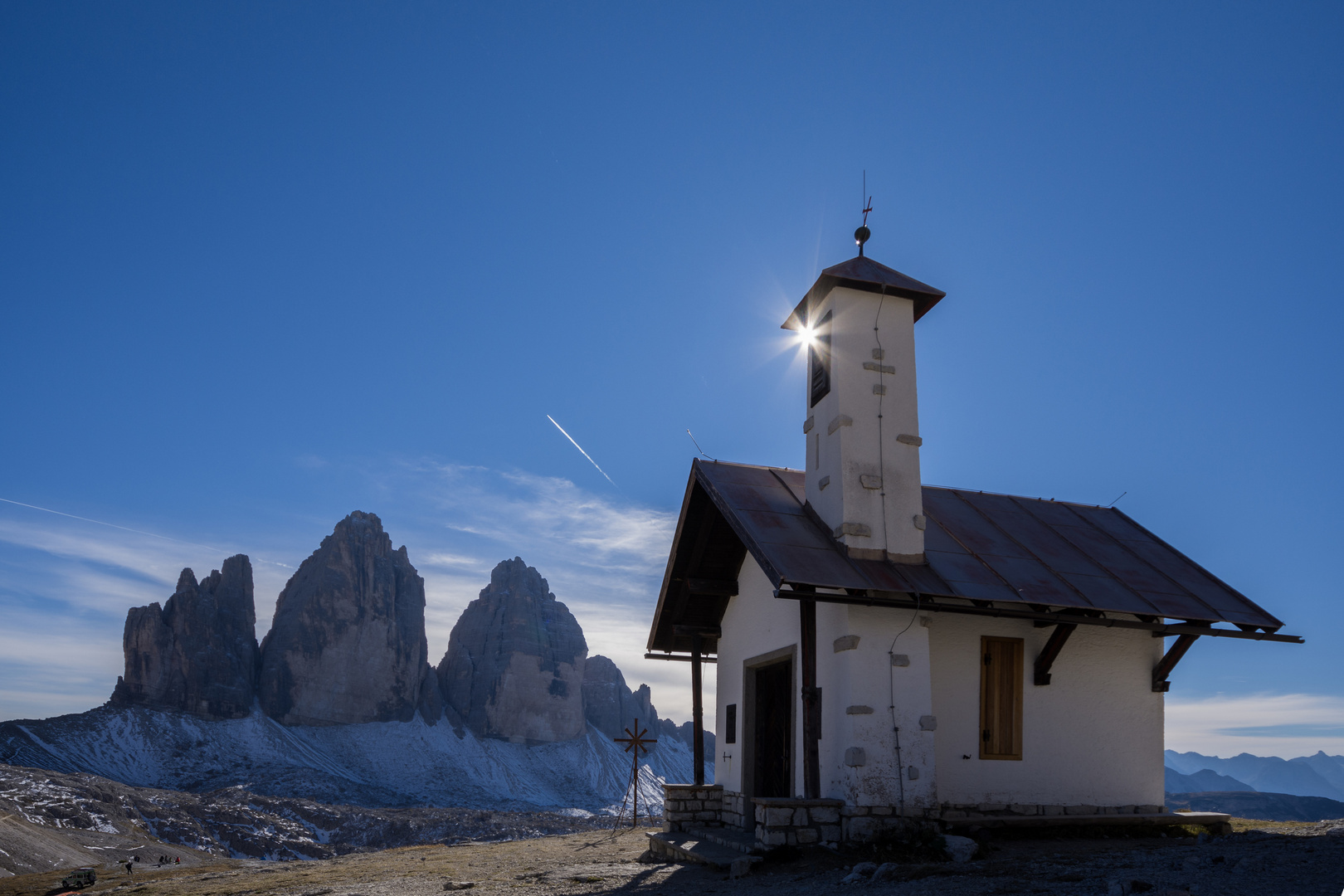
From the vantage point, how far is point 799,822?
9367 millimetres

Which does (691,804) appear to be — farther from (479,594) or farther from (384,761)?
(479,594)

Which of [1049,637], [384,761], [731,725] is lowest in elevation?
[384,761]

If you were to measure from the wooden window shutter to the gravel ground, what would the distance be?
1.28m

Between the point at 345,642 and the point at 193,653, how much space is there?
17683mm

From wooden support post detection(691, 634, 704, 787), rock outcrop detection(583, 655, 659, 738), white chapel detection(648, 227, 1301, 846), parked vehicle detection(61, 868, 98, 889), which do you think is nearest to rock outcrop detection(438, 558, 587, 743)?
rock outcrop detection(583, 655, 659, 738)

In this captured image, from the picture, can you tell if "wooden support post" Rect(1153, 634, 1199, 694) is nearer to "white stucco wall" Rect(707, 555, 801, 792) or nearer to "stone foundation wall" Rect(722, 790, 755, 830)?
"white stucco wall" Rect(707, 555, 801, 792)

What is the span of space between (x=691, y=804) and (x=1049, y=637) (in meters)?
5.84

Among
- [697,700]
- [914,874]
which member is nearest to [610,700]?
[697,700]

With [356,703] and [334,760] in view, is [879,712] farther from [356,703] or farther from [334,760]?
[356,703]

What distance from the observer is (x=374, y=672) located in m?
116

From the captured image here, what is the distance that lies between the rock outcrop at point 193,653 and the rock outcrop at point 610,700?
5112 cm

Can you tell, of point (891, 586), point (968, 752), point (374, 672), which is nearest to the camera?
point (891, 586)

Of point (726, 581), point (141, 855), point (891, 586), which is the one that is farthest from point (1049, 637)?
point (141, 855)

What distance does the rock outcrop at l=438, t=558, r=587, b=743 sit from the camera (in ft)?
413
